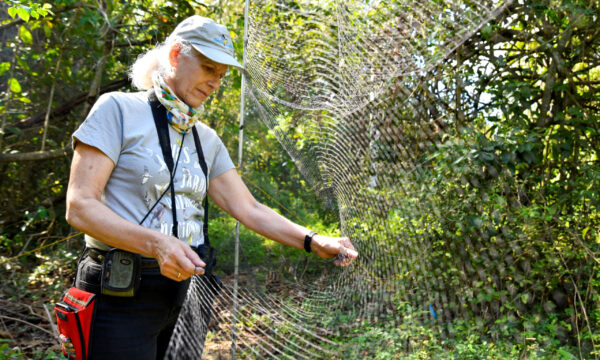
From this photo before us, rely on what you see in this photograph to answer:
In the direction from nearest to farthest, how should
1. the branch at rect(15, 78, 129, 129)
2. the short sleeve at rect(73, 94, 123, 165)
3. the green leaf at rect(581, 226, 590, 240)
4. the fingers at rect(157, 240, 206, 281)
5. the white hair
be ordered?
the fingers at rect(157, 240, 206, 281) < the short sleeve at rect(73, 94, 123, 165) < the white hair < the green leaf at rect(581, 226, 590, 240) < the branch at rect(15, 78, 129, 129)

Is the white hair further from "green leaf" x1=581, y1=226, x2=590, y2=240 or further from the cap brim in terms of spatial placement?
"green leaf" x1=581, y1=226, x2=590, y2=240

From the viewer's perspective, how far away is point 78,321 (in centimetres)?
123

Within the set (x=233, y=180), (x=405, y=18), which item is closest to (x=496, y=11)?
(x=405, y=18)

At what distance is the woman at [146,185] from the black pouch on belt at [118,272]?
1.3 inches

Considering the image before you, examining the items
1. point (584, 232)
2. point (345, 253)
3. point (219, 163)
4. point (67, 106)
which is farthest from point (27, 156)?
point (584, 232)

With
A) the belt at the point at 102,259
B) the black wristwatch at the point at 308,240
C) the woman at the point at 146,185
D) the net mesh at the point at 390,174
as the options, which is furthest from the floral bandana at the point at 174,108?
the net mesh at the point at 390,174

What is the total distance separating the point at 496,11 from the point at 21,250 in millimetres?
4403

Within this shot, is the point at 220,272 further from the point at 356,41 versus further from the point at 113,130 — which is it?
the point at 113,130

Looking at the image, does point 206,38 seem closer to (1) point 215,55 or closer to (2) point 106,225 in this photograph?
(1) point 215,55

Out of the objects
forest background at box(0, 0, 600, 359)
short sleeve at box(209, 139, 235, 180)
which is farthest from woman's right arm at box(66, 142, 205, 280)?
forest background at box(0, 0, 600, 359)

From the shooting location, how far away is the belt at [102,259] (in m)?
1.26

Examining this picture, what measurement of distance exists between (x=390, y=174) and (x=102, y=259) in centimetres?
150

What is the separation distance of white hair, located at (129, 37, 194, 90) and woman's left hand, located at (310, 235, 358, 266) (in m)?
0.69

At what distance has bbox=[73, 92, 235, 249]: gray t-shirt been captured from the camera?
119 centimetres
